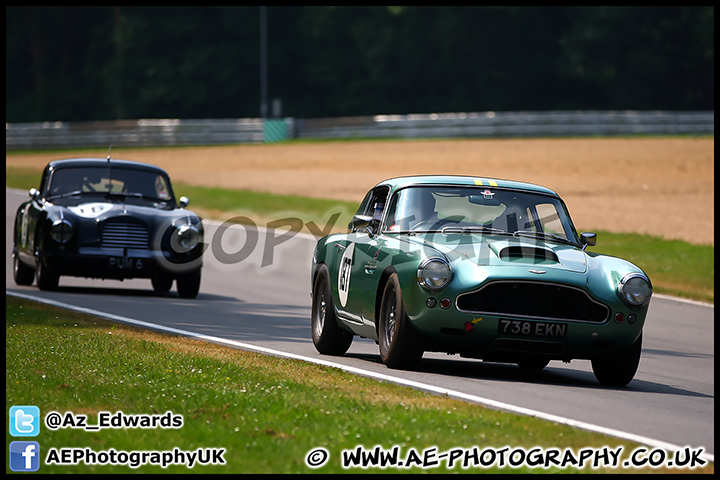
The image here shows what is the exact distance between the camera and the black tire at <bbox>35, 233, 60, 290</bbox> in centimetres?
Answer: 1516

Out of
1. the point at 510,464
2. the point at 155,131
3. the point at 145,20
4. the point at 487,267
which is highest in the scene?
the point at 145,20

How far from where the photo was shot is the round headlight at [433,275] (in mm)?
8383

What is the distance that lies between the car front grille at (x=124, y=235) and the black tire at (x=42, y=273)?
79 cm

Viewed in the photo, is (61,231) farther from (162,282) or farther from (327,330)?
(327,330)

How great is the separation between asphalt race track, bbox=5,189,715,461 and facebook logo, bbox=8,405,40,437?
8.77ft

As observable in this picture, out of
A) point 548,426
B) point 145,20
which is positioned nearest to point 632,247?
point 548,426

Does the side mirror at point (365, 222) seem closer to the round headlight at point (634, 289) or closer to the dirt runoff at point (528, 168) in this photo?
the round headlight at point (634, 289)

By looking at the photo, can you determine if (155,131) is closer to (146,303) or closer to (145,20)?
(145,20)

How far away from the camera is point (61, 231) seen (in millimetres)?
14953

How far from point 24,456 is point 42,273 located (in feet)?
33.1

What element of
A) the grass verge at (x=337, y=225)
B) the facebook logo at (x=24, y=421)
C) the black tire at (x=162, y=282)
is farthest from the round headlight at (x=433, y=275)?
the grass verge at (x=337, y=225)

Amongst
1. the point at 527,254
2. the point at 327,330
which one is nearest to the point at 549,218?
the point at 527,254

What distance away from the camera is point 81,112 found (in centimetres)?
7950

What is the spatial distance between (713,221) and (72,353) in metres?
21.3
